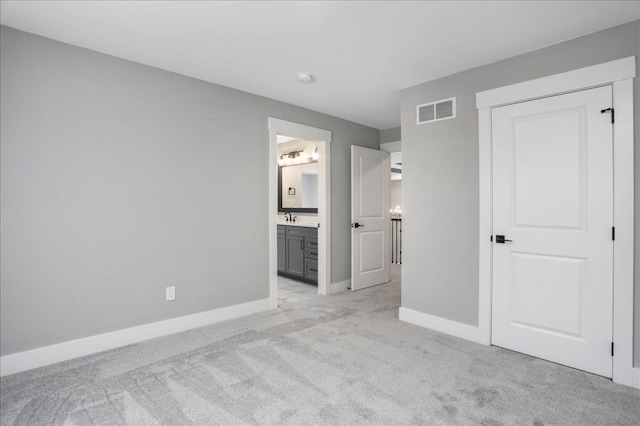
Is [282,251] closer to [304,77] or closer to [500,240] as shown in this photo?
[304,77]

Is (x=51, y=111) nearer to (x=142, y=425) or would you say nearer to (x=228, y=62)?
(x=228, y=62)

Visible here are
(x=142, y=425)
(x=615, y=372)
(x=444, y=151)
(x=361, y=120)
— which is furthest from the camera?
(x=361, y=120)

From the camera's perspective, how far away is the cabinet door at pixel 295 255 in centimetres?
505

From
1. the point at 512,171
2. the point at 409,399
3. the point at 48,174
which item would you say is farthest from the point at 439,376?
the point at 48,174

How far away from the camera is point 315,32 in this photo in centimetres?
239

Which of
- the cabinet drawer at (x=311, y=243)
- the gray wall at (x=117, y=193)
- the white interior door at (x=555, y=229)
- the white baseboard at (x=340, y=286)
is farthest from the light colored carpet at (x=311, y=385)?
the cabinet drawer at (x=311, y=243)

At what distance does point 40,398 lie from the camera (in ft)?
6.61

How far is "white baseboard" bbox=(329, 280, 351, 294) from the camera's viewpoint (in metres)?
4.56

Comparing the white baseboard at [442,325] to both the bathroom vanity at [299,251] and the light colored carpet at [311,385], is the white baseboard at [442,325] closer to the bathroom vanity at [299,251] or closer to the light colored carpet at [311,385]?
the light colored carpet at [311,385]

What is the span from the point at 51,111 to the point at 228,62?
1.41m

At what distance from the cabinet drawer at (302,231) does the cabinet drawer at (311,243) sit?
6 cm

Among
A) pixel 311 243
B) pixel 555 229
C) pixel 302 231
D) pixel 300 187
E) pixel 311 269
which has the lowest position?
pixel 311 269

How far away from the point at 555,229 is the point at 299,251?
336 cm

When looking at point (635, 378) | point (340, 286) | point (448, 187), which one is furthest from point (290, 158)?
point (635, 378)
